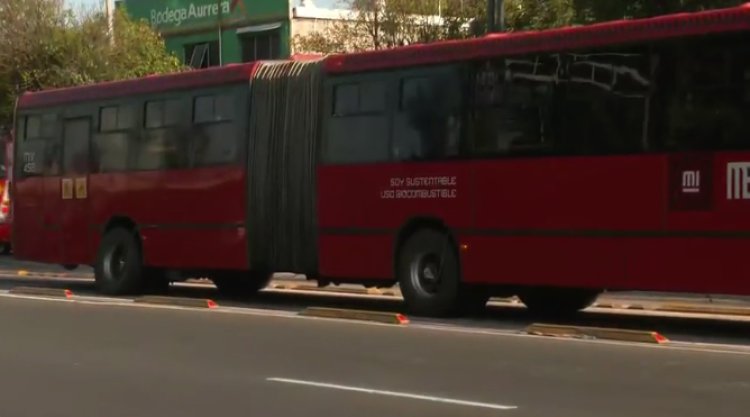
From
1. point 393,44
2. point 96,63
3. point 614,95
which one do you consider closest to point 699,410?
point 614,95

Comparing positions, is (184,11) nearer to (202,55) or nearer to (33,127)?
(202,55)

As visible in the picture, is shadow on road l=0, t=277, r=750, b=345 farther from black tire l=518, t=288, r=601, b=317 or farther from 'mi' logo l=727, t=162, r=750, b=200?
'mi' logo l=727, t=162, r=750, b=200

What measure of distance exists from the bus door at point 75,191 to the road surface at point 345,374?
585 cm

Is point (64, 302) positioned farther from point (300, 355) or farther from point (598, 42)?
point (598, 42)

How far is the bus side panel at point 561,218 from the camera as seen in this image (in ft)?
47.1

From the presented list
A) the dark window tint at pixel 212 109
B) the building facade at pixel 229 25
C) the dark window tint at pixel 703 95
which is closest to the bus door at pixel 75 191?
the dark window tint at pixel 212 109

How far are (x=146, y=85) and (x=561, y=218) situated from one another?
821 cm

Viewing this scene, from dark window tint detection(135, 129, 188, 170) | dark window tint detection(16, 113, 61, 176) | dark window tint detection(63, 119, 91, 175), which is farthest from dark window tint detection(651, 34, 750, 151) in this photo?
dark window tint detection(16, 113, 61, 176)

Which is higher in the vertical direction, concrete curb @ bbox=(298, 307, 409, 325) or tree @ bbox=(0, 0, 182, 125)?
tree @ bbox=(0, 0, 182, 125)

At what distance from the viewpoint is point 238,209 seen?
749 inches

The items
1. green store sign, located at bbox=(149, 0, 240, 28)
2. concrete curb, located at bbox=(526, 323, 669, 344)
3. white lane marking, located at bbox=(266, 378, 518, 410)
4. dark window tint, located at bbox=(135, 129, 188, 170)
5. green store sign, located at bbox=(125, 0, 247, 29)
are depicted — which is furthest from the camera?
green store sign, located at bbox=(149, 0, 240, 28)

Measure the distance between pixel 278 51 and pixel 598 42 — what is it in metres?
27.4

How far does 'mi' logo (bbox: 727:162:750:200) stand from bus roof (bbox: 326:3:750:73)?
53.9 inches

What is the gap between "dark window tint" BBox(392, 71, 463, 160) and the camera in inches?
642
